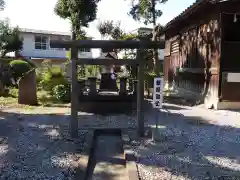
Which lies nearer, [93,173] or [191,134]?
[93,173]

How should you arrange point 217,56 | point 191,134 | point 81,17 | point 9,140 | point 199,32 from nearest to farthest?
point 9,140, point 191,134, point 217,56, point 199,32, point 81,17

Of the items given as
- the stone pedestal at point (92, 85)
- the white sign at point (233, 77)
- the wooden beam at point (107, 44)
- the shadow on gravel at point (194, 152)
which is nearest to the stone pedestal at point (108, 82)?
the stone pedestal at point (92, 85)

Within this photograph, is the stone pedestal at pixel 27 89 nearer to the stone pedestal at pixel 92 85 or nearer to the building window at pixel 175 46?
the stone pedestal at pixel 92 85

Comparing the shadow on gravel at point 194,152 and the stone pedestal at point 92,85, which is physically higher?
the stone pedestal at point 92,85

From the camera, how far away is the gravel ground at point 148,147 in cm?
451

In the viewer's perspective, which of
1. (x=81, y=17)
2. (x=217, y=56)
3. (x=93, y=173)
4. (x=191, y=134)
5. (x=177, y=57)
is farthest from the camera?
(x=81, y=17)

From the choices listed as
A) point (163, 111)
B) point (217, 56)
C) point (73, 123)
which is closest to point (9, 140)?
point (73, 123)

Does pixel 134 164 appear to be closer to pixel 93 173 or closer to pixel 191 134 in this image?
pixel 93 173

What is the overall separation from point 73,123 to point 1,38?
22.9 meters

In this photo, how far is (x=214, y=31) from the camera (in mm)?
10469

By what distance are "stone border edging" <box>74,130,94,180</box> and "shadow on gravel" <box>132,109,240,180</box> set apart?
937 mm

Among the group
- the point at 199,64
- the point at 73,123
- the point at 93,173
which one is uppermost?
the point at 199,64

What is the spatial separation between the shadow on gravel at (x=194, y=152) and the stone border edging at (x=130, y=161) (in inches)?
5.8

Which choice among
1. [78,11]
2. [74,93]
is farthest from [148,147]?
[78,11]
